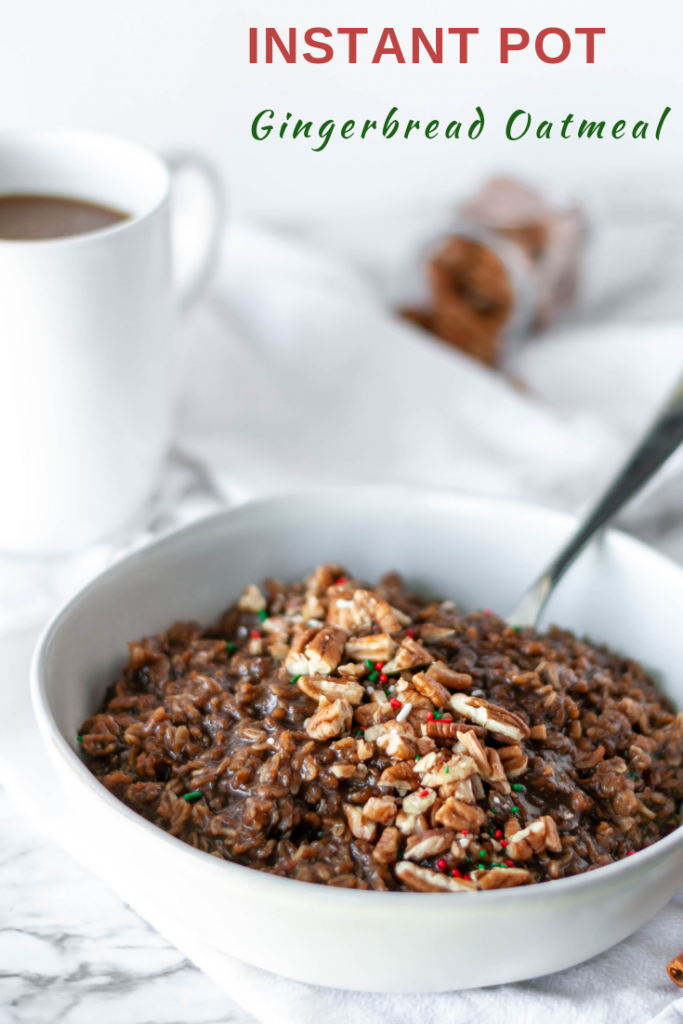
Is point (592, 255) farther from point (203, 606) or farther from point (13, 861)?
point (13, 861)

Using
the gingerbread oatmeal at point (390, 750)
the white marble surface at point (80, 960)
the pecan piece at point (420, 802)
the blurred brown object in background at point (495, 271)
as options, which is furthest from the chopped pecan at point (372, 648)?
the blurred brown object in background at point (495, 271)

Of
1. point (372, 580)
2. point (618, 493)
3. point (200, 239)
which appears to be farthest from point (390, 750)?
point (200, 239)

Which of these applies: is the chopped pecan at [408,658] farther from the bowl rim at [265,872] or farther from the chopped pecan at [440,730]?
the bowl rim at [265,872]

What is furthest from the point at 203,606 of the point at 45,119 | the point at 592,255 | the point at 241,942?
the point at 45,119

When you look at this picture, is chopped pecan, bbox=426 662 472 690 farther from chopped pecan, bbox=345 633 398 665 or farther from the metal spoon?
the metal spoon

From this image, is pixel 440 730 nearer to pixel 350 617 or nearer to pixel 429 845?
pixel 429 845

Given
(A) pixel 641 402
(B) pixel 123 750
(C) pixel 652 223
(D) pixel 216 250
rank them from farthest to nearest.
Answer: (C) pixel 652 223
(A) pixel 641 402
(D) pixel 216 250
(B) pixel 123 750

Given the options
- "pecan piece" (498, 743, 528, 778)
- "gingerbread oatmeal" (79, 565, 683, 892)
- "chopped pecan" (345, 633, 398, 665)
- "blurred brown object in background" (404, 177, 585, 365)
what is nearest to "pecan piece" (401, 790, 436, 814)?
"gingerbread oatmeal" (79, 565, 683, 892)
